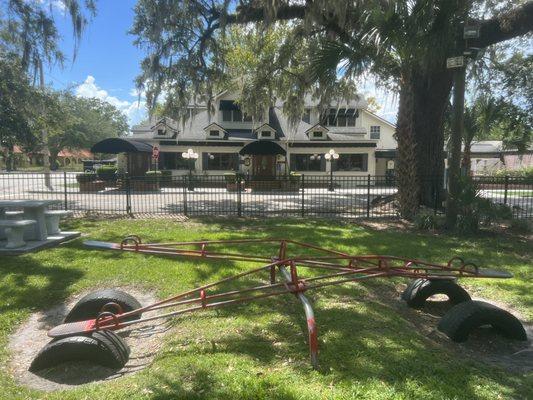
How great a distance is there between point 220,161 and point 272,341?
29735 millimetres

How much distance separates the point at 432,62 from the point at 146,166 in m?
27.7

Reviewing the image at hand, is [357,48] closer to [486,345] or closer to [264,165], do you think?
[486,345]

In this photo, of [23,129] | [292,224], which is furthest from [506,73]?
[23,129]

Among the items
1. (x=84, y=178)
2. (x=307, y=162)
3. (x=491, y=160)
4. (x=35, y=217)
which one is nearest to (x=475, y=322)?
(x=35, y=217)

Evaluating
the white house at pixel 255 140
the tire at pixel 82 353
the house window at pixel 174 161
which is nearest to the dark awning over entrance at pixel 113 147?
the white house at pixel 255 140

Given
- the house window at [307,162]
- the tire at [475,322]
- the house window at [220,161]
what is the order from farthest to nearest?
the house window at [307,162] → the house window at [220,161] → the tire at [475,322]

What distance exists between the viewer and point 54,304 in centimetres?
556

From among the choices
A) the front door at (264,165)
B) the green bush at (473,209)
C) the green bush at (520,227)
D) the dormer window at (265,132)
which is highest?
the dormer window at (265,132)

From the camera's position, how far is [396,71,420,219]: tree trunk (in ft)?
39.0

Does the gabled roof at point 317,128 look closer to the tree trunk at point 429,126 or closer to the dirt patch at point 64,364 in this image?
the tree trunk at point 429,126

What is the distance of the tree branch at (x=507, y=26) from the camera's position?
1129 centimetres

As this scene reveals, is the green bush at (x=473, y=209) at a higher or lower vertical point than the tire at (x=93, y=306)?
higher

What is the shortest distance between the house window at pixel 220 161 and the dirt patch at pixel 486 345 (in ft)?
93.5

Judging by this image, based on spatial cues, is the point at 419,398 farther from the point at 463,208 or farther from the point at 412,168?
the point at 412,168
